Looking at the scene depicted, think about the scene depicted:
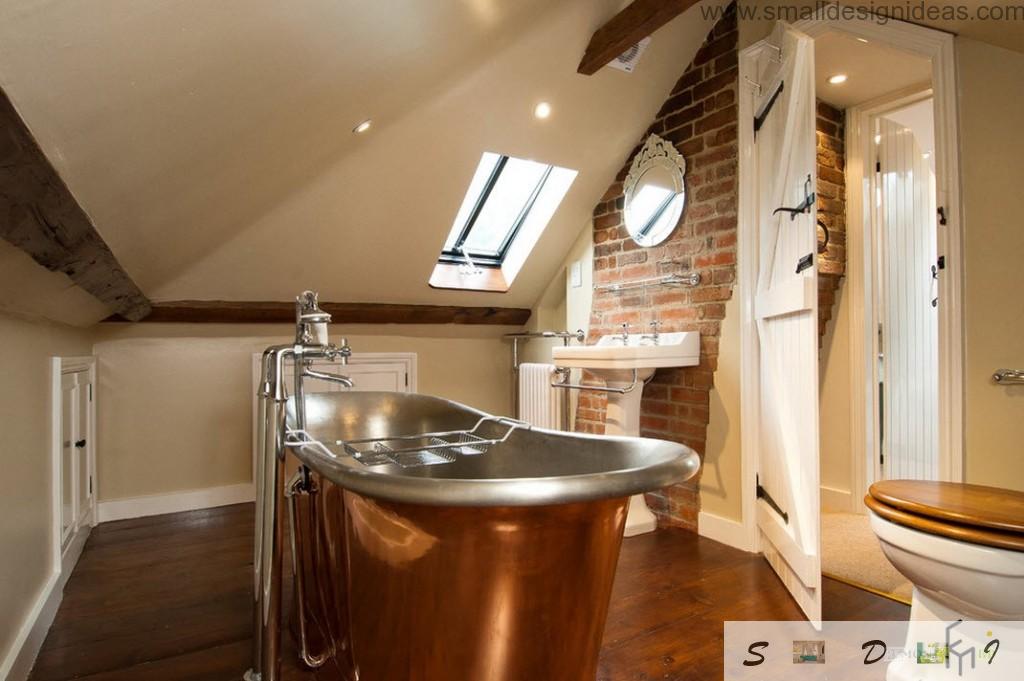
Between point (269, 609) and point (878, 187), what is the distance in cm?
327

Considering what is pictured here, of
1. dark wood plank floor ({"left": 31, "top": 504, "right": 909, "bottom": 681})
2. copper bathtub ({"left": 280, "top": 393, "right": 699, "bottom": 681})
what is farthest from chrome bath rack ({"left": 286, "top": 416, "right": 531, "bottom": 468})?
dark wood plank floor ({"left": 31, "top": 504, "right": 909, "bottom": 681})

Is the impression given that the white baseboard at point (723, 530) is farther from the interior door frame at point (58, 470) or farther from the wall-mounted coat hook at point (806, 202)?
the interior door frame at point (58, 470)

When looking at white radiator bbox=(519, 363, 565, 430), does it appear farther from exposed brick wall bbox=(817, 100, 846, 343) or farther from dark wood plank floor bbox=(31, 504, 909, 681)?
exposed brick wall bbox=(817, 100, 846, 343)

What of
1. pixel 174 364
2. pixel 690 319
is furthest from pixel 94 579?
pixel 690 319

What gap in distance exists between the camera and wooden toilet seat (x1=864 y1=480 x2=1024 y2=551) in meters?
1.28

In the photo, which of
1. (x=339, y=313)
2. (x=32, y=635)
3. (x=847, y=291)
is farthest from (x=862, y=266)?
(x=32, y=635)

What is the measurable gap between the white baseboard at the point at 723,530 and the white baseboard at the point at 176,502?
2.44m

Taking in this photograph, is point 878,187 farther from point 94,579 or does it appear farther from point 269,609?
point 94,579

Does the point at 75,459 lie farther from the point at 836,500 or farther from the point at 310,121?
the point at 836,500

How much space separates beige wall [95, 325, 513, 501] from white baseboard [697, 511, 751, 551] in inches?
96.8

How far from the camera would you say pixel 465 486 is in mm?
929

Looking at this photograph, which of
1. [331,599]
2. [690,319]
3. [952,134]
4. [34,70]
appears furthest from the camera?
[690,319]

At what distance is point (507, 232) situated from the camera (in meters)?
3.79

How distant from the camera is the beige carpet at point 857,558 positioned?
85.0 inches
